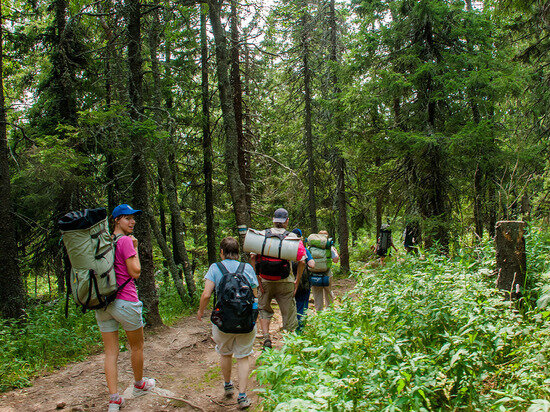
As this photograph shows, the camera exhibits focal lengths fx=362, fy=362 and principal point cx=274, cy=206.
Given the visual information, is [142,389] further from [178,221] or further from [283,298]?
[178,221]

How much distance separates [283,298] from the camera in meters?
6.07

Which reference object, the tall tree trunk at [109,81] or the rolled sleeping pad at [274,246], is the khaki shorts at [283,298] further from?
the tall tree trunk at [109,81]

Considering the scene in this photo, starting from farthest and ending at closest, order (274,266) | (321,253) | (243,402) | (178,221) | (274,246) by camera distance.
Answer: (178,221)
(321,253)
(274,266)
(274,246)
(243,402)

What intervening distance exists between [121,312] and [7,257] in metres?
4.51

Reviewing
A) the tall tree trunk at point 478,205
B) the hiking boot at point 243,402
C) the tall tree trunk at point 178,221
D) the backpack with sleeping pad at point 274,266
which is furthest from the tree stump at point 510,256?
the tall tree trunk at point 178,221

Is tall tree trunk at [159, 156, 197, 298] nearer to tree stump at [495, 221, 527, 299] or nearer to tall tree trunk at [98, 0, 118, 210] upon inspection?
tall tree trunk at [98, 0, 118, 210]

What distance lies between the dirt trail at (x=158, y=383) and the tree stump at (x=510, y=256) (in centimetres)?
380

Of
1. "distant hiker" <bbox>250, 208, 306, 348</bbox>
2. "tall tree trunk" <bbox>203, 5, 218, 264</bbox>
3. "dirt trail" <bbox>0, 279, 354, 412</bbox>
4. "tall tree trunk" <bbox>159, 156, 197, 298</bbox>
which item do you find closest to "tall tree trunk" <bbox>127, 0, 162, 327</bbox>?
"dirt trail" <bbox>0, 279, 354, 412</bbox>

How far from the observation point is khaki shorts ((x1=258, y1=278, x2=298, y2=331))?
598 centimetres

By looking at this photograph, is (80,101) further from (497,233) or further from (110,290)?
(497,233)

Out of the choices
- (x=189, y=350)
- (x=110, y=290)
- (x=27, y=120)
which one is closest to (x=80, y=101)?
(x=27, y=120)

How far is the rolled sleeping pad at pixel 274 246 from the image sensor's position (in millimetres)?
5566

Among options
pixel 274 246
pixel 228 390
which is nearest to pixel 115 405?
pixel 228 390

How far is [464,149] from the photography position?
8492 millimetres
